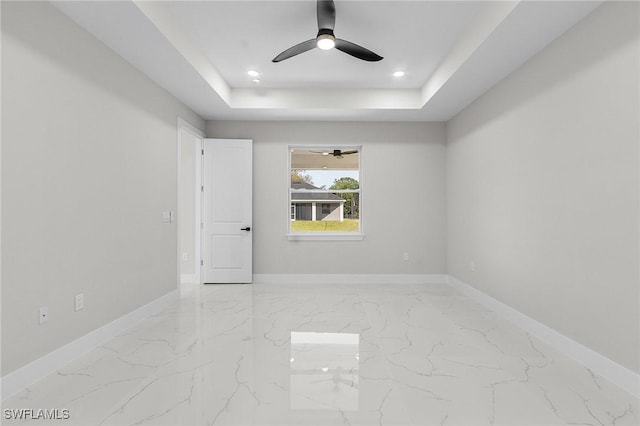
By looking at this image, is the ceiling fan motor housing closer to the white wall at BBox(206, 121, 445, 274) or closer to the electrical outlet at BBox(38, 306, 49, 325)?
the white wall at BBox(206, 121, 445, 274)

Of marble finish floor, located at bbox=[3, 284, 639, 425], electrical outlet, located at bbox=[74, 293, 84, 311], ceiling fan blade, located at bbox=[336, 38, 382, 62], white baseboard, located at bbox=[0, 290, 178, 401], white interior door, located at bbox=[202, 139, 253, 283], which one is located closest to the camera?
marble finish floor, located at bbox=[3, 284, 639, 425]

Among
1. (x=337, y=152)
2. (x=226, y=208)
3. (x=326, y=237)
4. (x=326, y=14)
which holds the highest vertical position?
(x=326, y=14)

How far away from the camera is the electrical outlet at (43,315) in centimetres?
198

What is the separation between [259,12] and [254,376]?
282 centimetres

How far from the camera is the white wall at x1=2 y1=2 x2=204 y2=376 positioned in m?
1.83

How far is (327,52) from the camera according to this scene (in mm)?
3170

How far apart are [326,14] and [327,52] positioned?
2.75 feet

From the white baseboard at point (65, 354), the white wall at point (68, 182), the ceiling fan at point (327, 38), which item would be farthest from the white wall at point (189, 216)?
the ceiling fan at point (327, 38)

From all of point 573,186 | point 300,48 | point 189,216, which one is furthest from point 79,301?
point 573,186

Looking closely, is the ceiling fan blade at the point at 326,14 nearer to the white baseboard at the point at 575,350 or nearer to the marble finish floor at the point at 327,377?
the marble finish floor at the point at 327,377

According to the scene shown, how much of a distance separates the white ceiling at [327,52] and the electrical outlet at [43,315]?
2.06m

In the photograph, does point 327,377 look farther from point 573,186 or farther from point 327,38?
point 327,38

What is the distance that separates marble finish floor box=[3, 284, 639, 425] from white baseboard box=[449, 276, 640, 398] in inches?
2.5

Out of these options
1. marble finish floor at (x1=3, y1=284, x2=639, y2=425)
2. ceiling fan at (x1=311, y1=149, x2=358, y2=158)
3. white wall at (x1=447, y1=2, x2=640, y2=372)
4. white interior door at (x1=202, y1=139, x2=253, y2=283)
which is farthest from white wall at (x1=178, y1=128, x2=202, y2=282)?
white wall at (x1=447, y1=2, x2=640, y2=372)
